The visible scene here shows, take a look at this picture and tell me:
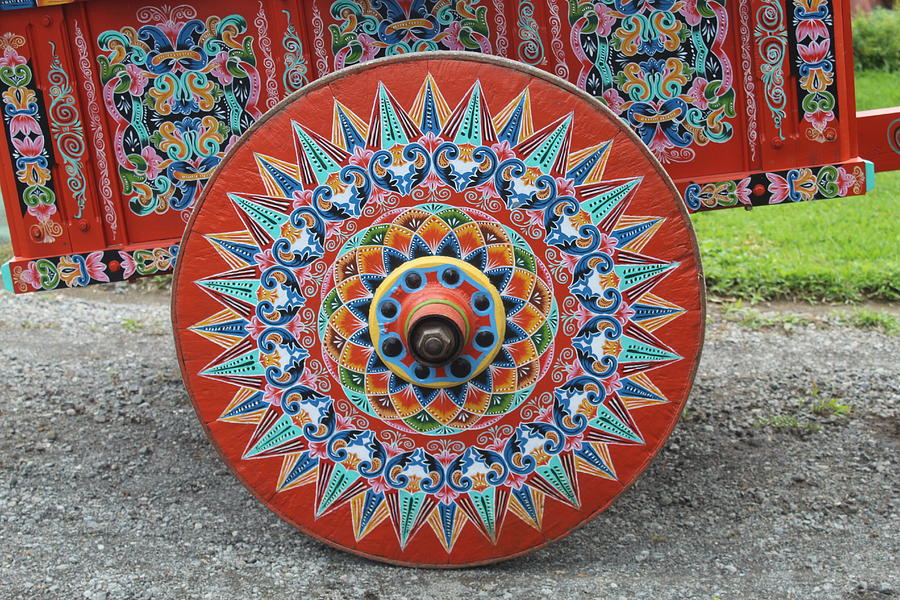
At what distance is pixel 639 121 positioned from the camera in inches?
112

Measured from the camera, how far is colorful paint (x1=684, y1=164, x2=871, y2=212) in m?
2.82

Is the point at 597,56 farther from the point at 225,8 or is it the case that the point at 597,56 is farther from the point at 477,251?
the point at 225,8

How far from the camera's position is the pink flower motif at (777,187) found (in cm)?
285

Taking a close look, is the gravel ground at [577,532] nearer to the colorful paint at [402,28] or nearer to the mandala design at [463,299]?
the mandala design at [463,299]

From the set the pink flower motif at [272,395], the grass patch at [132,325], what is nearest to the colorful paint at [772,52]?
the pink flower motif at [272,395]

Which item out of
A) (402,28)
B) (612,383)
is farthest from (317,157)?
(612,383)

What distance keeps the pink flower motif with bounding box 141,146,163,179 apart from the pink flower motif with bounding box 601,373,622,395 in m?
1.43

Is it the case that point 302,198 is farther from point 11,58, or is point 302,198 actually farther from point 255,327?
point 11,58

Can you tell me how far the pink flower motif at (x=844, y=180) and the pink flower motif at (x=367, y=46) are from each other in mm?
1409

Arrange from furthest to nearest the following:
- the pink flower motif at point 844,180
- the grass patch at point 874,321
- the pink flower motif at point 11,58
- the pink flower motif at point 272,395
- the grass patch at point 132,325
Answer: the grass patch at point 132,325 → the grass patch at point 874,321 → the pink flower motif at point 844,180 → the pink flower motif at point 11,58 → the pink flower motif at point 272,395

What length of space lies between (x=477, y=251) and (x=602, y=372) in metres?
0.46

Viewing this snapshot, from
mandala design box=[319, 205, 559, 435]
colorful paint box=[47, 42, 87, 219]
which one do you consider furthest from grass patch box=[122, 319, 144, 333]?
mandala design box=[319, 205, 559, 435]

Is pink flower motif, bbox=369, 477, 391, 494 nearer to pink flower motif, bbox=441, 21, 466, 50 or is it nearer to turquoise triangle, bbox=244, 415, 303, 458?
turquoise triangle, bbox=244, 415, 303, 458

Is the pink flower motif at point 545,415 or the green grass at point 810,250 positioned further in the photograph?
the green grass at point 810,250
